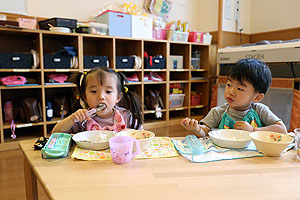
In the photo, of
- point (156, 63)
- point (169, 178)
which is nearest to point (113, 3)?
point (156, 63)

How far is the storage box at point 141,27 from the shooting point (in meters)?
3.07

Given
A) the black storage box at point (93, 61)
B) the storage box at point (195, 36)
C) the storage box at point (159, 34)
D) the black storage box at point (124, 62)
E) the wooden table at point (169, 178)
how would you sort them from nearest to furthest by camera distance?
the wooden table at point (169, 178) < the black storage box at point (93, 61) < the black storage box at point (124, 62) < the storage box at point (159, 34) < the storage box at point (195, 36)

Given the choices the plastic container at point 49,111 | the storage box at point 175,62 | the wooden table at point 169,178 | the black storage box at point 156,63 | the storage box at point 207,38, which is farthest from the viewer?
the storage box at point 207,38

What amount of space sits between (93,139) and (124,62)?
7.05 ft

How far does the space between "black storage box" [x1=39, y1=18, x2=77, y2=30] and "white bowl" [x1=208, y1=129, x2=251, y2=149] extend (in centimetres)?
217

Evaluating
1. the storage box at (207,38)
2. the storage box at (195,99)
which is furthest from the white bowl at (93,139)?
the storage box at (207,38)

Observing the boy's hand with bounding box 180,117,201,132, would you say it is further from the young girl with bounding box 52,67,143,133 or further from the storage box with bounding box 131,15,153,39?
the storage box with bounding box 131,15,153,39

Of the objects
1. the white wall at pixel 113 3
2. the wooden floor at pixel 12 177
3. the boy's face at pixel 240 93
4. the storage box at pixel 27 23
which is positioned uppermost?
the white wall at pixel 113 3

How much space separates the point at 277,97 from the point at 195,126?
2183 mm

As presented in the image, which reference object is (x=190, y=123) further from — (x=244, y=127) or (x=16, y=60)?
(x=16, y=60)

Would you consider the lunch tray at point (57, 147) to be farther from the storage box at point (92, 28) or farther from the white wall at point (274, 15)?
the white wall at point (274, 15)

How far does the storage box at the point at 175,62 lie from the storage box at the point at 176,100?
0.40 m

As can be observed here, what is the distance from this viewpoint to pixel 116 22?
2.93 metres

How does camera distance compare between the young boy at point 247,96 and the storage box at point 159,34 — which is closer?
the young boy at point 247,96
